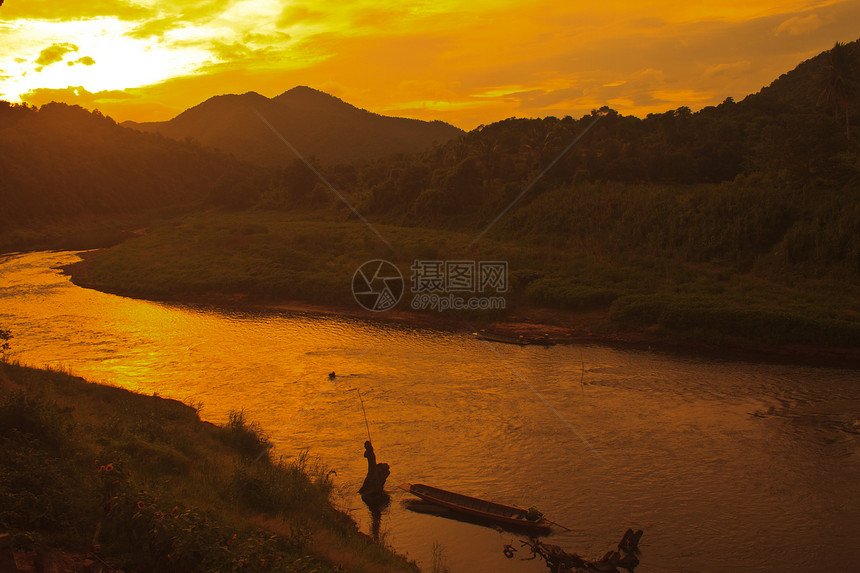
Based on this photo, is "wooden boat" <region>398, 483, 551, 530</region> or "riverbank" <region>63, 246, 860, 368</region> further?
"riverbank" <region>63, 246, 860, 368</region>

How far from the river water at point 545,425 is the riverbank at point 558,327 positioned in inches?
61.7

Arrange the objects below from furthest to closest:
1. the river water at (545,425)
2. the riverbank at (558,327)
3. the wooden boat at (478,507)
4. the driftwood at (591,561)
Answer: the riverbank at (558,327), the river water at (545,425), the wooden boat at (478,507), the driftwood at (591,561)

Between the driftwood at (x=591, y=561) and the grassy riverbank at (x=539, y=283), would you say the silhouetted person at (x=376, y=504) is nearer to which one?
the driftwood at (x=591, y=561)

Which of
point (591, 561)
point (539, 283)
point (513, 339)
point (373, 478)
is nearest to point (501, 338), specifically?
point (513, 339)

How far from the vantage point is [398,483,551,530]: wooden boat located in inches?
604

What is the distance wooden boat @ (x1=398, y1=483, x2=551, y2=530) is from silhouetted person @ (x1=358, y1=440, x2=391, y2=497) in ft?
2.53

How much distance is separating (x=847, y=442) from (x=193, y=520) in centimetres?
1956

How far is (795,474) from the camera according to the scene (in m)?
18.2

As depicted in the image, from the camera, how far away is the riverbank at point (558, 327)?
30.0m

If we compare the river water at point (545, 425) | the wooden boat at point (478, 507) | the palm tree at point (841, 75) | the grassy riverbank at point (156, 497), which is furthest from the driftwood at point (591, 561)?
the palm tree at point (841, 75)

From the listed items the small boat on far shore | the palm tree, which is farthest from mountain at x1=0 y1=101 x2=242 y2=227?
the palm tree

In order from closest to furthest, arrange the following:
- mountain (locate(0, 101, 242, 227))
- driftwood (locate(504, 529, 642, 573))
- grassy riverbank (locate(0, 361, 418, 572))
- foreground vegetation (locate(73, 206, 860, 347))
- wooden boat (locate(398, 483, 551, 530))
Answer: grassy riverbank (locate(0, 361, 418, 572)), driftwood (locate(504, 529, 642, 573)), wooden boat (locate(398, 483, 551, 530)), foreground vegetation (locate(73, 206, 860, 347)), mountain (locate(0, 101, 242, 227))

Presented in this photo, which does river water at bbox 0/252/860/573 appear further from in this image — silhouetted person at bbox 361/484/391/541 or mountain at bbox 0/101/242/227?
mountain at bbox 0/101/242/227

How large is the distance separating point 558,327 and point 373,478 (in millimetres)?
21345
